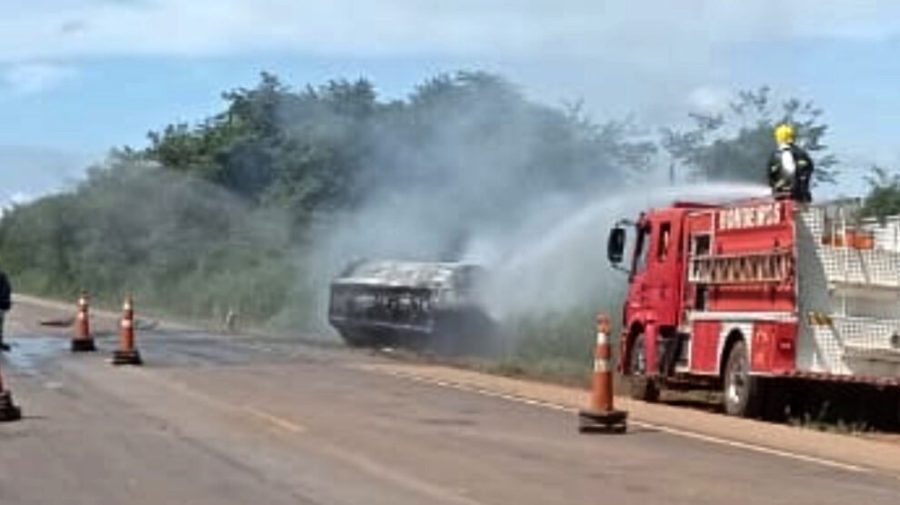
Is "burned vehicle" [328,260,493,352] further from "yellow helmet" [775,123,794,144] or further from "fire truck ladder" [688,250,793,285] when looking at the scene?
"yellow helmet" [775,123,794,144]

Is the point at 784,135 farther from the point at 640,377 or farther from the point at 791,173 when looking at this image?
the point at 640,377

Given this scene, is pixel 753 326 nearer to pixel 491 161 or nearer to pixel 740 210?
pixel 740 210

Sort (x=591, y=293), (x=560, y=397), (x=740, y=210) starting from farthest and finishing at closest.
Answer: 1. (x=591, y=293)
2. (x=560, y=397)
3. (x=740, y=210)

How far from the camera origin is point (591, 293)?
3978 centimetres

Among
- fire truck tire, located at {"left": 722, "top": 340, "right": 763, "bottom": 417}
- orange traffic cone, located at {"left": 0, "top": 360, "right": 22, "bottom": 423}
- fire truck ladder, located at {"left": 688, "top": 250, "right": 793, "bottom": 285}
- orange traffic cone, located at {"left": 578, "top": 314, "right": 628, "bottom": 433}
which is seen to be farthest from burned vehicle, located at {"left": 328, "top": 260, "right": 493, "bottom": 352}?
orange traffic cone, located at {"left": 0, "top": 360, "right": 22, "bottom": 423}

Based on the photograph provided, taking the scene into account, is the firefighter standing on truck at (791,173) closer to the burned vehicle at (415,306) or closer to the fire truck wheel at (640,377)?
the fire truck wheel at (640,377)

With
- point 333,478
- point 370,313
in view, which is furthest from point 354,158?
point 333,478

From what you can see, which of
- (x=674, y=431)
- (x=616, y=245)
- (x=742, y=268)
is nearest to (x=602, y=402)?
(x=674, y=431)

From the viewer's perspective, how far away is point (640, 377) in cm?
2617

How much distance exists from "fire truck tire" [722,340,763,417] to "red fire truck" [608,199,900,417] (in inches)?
0.5

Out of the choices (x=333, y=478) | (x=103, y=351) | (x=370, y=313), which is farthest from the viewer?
(x=370, y=313)

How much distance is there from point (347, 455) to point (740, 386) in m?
7.80

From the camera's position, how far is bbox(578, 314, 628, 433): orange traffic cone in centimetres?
1877

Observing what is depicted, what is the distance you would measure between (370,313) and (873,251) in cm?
2286
